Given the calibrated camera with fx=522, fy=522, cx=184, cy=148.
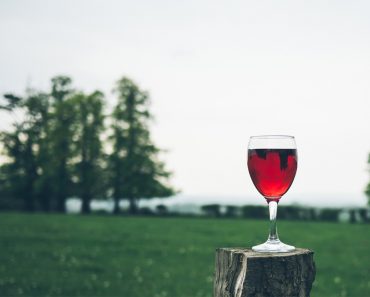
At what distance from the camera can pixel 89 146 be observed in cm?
4697

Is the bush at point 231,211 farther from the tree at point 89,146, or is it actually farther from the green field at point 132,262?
the green field at point 132,262

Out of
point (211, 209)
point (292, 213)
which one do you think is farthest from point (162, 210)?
point (292, 213)

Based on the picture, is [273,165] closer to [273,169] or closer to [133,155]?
[273,169]

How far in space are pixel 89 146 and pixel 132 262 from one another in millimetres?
33427

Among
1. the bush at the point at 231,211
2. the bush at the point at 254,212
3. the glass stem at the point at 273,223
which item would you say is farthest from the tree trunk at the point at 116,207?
the glass stem at the point at 273,223

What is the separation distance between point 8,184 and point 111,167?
970 centimetres

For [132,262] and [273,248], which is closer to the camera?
[273,248]

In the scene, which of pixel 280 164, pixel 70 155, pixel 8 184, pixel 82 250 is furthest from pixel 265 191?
pixel 8 184

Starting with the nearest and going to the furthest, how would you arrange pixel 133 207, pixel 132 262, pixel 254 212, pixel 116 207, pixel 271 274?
pixel 271 274 → pixel 132 262 → pixel 254 212 → pixel 116 207 → pixel 133 207

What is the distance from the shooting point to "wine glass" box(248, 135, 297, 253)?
10.2 ft

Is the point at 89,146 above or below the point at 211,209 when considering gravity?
above

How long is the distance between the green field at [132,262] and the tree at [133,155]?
24.0 m

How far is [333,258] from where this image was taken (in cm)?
1627

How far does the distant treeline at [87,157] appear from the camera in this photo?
46750 millimetres
